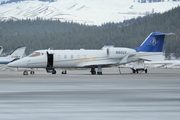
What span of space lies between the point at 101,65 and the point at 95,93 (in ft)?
111

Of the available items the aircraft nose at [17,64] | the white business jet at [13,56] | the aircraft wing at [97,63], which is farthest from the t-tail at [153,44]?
the white business jet at [13,56]

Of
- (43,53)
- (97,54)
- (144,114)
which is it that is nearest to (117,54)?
(97,54)

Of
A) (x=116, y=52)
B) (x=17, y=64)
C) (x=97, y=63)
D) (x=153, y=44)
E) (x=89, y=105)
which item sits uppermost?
A: (x=153, y=44)

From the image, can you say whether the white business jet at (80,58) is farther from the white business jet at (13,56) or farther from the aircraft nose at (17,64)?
the white business jet at (13,56)

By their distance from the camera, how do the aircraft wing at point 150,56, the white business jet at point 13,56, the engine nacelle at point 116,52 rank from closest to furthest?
the engine nacelle at point 116,52
the aircraft wing at point 150,56
the white business jet at point 13,56

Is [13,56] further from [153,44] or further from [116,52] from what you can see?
[153,44]

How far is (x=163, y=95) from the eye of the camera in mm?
30875

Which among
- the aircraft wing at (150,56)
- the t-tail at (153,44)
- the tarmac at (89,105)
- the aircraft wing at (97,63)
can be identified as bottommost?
the tarmac at (89,105)

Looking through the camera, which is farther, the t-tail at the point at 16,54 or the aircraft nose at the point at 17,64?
the t-tail at the point at 16,54

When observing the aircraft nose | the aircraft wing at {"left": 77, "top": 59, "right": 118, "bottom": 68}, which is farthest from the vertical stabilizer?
the aircraft nose

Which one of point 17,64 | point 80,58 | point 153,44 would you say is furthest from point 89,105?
point 153,44

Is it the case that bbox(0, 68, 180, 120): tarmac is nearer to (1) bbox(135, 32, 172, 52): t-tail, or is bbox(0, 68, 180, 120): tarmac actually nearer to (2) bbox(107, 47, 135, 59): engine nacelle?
(2) bbox(107, 47, 135, 59): engine nacelle

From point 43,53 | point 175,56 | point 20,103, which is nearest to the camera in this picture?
point 20,103

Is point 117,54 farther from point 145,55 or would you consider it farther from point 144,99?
point 144,99
